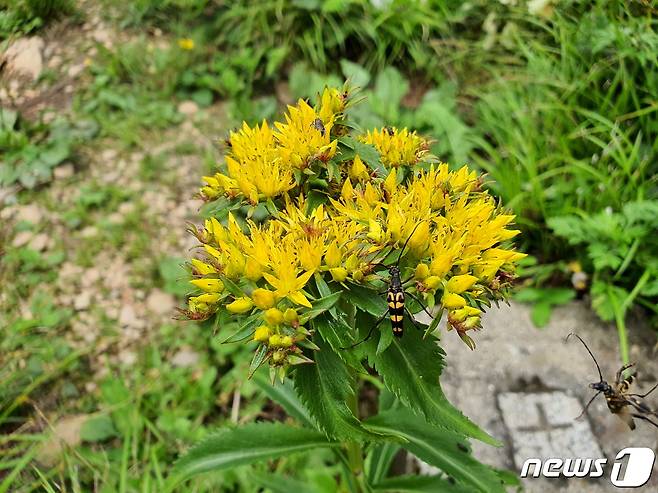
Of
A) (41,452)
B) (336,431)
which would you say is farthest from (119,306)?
(336,431)

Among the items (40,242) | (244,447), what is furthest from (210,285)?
(40,242)

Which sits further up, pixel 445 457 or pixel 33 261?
pixel 33 261

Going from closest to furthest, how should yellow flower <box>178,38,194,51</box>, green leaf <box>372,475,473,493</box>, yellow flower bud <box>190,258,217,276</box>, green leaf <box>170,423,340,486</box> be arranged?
yellow flower bud <box>190,258,217,276</box>, green leaf <box>170,423,340,486</box>, green leaf <box>372,475,473,493</box>, yellow flower <box>178,38,194,51</box>

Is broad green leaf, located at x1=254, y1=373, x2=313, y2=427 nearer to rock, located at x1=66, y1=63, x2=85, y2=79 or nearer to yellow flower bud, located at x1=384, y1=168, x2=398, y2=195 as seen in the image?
yellow flower bud, located at x1=384, y1=168, x2=398, y2=195

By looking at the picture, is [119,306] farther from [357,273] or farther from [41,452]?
[357,273]

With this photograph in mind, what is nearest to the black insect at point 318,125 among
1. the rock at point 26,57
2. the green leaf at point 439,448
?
the green leaf at point 439,448

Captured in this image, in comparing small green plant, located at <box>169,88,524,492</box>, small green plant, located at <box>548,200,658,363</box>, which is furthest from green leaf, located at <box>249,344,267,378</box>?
small green plant, located at <box>548,200,658,363</box>

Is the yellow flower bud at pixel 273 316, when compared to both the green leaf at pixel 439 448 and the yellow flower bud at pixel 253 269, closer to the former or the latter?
the yellow flower bud at pixel 253 269
